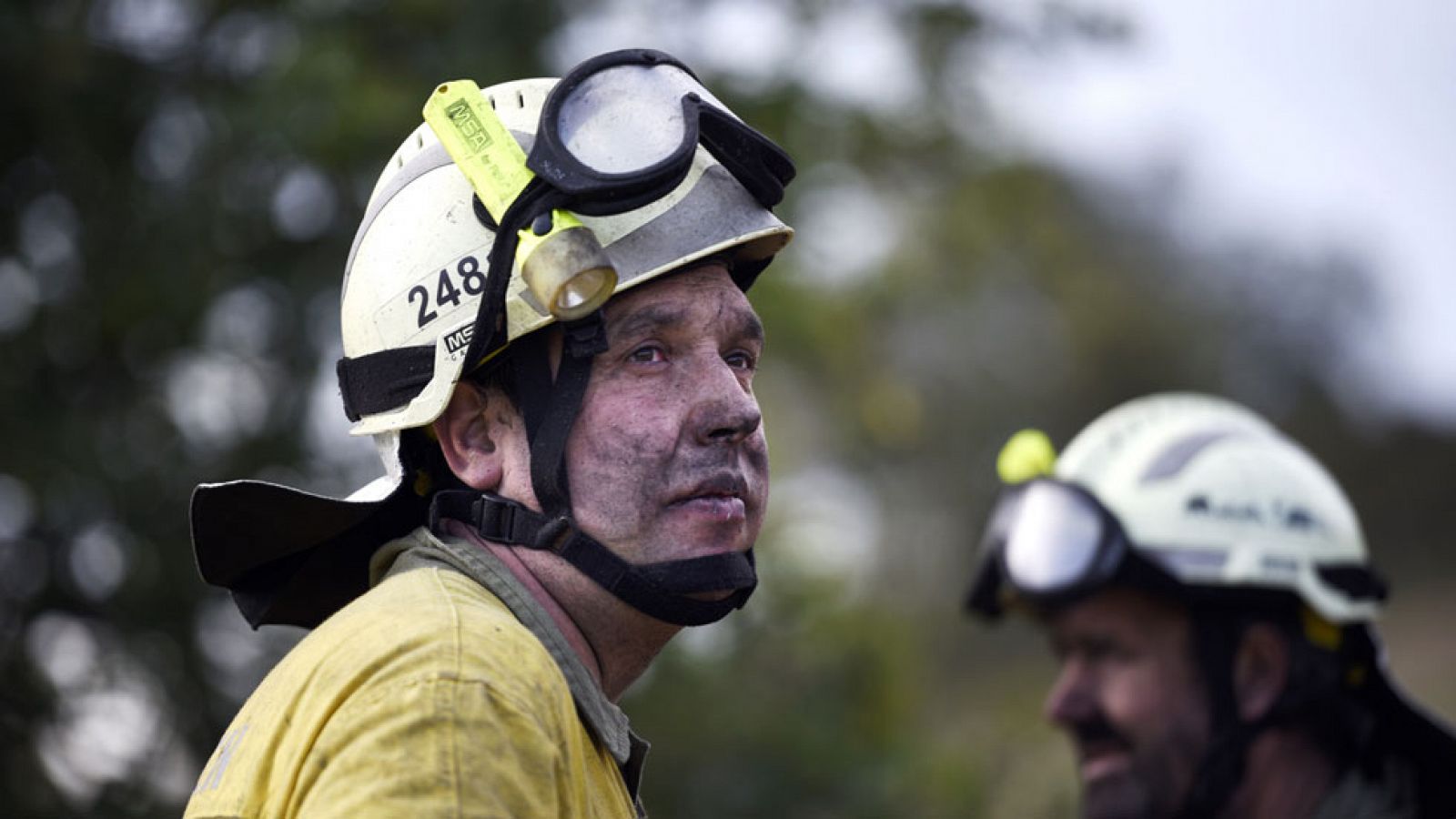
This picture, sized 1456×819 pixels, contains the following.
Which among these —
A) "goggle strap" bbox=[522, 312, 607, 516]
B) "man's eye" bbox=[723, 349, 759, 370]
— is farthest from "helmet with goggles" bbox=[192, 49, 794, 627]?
"man's eye" bbox=[723, 349, 759, 370]

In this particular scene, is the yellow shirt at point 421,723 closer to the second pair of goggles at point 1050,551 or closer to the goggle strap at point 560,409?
the goggle strap at point 560,409

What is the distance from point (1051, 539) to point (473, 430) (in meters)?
2.99

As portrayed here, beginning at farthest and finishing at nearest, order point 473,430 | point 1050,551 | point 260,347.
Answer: point 260,347 → point 1050,551 → point 473,430

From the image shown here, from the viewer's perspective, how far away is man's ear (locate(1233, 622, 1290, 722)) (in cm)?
550

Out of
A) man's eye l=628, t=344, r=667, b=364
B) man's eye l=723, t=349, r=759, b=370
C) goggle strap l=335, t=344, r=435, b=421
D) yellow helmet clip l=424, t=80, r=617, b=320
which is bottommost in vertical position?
man's eye l=723, t=349, r=759, b=370

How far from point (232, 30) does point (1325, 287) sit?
21.6 meters

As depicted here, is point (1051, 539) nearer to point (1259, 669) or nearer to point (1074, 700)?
point (1074, 700)

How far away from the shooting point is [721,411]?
322cm

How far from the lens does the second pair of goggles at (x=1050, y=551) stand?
225 inches

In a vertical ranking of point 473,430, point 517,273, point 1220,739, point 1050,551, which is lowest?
point 1220,739

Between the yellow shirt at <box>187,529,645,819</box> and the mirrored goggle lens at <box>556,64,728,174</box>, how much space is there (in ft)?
2.58

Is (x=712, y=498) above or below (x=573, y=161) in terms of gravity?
below

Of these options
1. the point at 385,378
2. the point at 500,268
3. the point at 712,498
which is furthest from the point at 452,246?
the point at 712,498

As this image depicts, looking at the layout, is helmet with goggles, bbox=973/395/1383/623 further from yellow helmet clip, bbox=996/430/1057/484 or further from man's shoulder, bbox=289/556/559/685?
man's shoulder, bbox=289/556/559/685
